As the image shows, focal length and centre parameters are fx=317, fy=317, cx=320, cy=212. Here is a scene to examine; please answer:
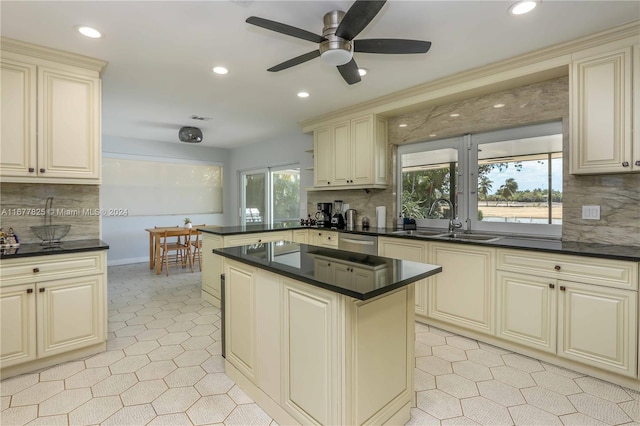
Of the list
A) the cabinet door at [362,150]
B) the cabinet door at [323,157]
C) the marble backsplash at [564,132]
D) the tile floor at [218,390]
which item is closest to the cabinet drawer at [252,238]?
the cabinet door at [323,157]

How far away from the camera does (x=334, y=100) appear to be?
392 cm

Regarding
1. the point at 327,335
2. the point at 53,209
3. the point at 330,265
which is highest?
the point at 53,209

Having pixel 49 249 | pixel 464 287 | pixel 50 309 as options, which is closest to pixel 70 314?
pixel 50 309

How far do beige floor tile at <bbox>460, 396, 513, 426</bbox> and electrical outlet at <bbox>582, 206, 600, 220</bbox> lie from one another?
178 centimetres

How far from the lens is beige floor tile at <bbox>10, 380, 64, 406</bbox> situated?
202cm

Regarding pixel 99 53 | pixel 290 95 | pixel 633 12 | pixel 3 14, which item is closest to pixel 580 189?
pixel 633 12

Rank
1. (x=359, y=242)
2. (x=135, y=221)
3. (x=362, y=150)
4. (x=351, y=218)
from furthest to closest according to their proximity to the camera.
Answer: (x=135, y=221)
(x=351, y=218)
(x=362, y=150)
(x=359, y=242)

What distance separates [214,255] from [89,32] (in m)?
2.44

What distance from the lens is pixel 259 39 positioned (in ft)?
7.98

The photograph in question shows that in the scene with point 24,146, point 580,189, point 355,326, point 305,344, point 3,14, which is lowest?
point 305,344

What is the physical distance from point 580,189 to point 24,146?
4.59 meters

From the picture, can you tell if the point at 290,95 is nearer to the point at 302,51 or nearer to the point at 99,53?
the point at 302,51

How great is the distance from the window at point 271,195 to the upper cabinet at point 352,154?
134 cm

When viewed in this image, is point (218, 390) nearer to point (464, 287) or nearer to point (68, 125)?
point (464, 287)
